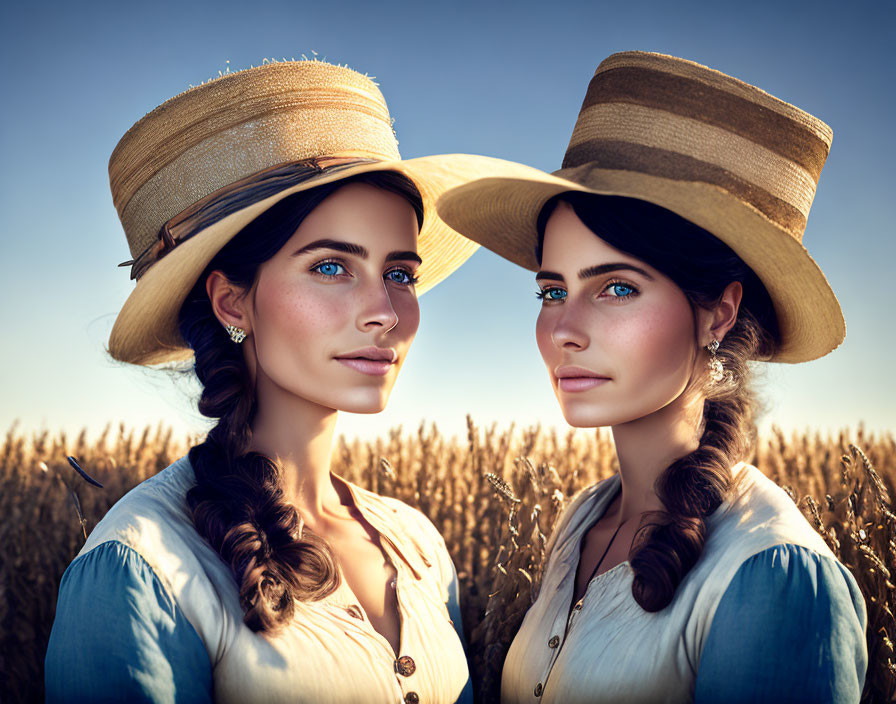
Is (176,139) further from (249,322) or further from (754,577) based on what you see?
(754,577)

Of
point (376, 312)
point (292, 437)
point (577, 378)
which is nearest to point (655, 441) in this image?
point (577, 378)

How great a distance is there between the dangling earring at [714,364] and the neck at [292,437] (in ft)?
4.56

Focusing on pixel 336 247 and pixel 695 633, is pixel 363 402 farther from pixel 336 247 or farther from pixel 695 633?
pixel 695 633

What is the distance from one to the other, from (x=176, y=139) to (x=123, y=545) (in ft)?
4.77

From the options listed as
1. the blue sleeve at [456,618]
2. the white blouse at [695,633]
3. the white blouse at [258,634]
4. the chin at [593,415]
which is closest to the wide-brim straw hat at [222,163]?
the white blouse at [258,634]

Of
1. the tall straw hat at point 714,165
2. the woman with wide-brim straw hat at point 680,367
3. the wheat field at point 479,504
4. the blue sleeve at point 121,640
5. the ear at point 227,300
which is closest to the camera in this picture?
the blue sleeve at point 121,640

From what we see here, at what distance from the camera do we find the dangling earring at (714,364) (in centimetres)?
247

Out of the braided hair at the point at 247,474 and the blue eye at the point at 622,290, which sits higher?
the blue eye at the point at 622,290

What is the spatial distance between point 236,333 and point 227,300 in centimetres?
12

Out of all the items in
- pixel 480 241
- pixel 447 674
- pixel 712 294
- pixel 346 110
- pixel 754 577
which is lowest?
pixel 447 674

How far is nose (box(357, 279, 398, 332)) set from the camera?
2.44 meters

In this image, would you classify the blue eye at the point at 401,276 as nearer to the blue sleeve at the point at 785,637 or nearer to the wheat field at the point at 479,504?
the wheat field at the point at 479,504

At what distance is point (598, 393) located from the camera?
2.40m

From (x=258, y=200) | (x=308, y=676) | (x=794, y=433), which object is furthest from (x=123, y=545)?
(x=794, y=433)
